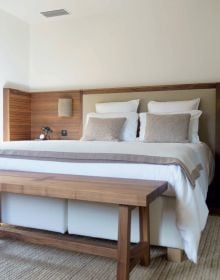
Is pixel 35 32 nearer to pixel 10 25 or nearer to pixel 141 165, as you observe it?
pixel 10 25

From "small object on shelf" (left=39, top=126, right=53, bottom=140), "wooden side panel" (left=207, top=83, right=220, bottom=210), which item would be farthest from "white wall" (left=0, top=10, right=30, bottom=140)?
"wooden side panel" (left=207, top=83, right=220, bottom=210)

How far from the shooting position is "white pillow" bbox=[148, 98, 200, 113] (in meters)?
3.56

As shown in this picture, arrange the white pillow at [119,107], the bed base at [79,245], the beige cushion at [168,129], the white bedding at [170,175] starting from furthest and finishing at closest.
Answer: the white pillow at [119,107]
the beige cushion at [168,129]
the white bedding at [170,175]
the bed base at [79,245]

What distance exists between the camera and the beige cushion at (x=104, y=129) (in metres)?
3.50

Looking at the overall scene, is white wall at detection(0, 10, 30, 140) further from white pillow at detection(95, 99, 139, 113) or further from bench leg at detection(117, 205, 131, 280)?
bench leg at detection(117, 205, 131, 280)

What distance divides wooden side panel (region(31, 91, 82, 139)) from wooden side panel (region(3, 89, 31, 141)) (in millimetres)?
82

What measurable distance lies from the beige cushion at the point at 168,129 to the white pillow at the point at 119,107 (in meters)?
0.55

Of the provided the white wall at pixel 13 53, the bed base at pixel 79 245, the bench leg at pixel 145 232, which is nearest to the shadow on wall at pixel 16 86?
the white wall at pixel 13 53

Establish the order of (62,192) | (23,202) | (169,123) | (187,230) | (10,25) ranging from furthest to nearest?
(10,25), (169,123), (23,202), (187,230), (62,192)

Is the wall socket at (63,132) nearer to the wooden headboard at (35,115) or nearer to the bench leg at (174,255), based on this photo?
the wooden headboard at (35,115)

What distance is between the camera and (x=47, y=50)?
180 inches

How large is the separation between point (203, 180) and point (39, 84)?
305cm

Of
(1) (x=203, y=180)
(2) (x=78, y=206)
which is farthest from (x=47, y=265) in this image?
(1) (x=203, y=180)

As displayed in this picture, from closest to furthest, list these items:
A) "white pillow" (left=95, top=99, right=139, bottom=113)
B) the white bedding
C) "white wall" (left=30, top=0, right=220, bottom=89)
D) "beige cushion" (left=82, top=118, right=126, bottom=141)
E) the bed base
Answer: the bed base < the white bedding < "beige cushion" (left=82, top=118, right=126, bottom=141) < "white wall" (left=30, top=0, right=220, bottom=89) < "white pillow" (left=95, top=99, right=139, bottom=113)
